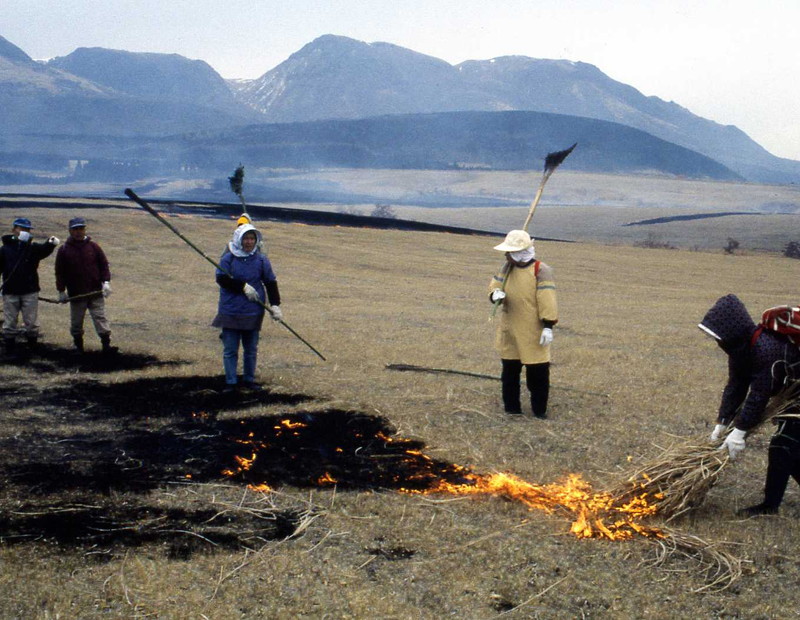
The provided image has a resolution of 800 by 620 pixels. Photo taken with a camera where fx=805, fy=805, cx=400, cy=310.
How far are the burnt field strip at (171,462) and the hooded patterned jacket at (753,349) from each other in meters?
2.44

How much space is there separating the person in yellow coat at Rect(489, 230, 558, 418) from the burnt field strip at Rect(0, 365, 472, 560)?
1.59 m

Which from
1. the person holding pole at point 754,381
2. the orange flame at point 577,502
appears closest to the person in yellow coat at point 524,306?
the orange flame at point 577,502

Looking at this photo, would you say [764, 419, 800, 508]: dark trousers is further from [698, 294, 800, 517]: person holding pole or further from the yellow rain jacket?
the yellow rain jacket

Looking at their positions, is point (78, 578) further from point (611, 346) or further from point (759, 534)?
point (611, 346)

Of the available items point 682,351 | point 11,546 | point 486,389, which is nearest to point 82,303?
point 486,389

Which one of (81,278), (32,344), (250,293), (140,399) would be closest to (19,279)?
(32,344)

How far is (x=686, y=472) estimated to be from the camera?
20.2ft

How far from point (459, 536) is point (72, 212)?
31.0m

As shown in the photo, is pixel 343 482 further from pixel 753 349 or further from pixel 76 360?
pixel 76 360

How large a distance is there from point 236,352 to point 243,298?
26.9 inches

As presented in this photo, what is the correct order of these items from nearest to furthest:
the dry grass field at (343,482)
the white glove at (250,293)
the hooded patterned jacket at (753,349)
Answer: the dry grass field at (343,482) < the hooded patterned jacket at (753,349) < the white glove at (250,293)

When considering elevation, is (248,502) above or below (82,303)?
below

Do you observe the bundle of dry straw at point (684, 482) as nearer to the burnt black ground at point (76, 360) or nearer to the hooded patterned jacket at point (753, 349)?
the hooded patterned jacket at point (753, 349)

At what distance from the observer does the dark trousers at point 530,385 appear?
872 centimetres
